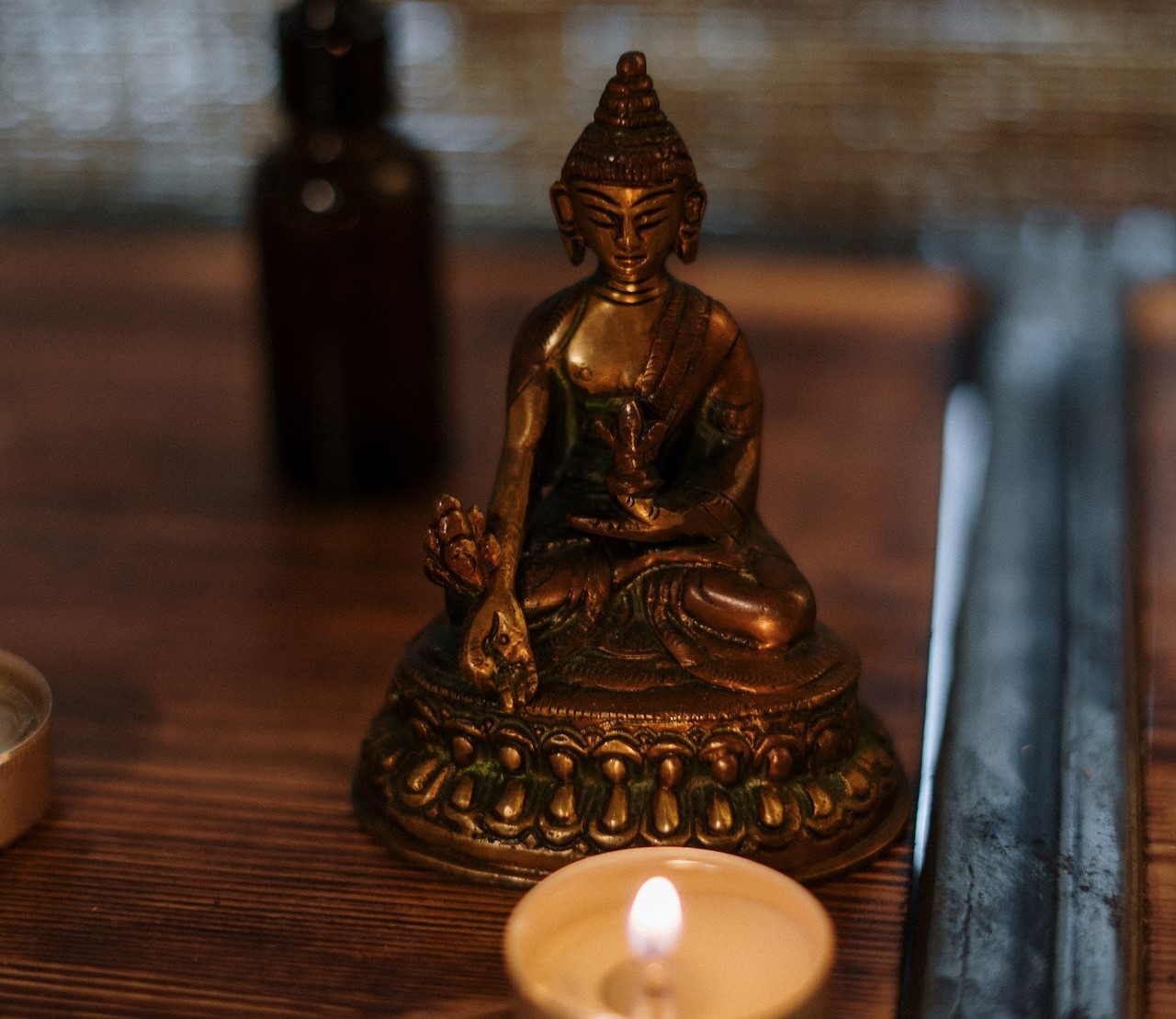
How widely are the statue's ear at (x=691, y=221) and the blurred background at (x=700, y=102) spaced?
1.04 metres

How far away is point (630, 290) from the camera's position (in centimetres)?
81

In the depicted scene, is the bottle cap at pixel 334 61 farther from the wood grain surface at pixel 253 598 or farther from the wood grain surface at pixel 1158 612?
the wood grain surface at pixel 1158 612

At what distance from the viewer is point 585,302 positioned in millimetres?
813

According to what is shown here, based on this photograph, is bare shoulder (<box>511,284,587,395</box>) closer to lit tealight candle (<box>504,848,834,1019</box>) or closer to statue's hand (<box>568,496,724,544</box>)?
statue's hand (<box>568,496,724,544</box>)

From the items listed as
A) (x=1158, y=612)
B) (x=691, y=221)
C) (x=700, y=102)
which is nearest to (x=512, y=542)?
(x=691, y=221)

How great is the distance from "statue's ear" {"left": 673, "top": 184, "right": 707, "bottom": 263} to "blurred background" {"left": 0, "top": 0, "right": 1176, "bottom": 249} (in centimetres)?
104

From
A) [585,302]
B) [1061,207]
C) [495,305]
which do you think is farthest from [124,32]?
[585,302]

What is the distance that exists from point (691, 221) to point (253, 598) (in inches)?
18.1

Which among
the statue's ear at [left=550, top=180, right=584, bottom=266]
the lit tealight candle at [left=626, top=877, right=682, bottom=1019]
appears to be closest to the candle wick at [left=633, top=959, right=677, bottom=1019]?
the lit tealight candle at [left=626, top=877, right=682, bottom=1019]

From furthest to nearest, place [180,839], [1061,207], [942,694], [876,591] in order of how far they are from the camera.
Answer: [1061,207], [876,591], [942,694], [180,839]

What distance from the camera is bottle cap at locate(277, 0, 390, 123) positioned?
4.02 ft

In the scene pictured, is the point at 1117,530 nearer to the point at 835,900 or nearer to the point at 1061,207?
the point at 835,900

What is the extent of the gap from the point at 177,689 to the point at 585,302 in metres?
0.36

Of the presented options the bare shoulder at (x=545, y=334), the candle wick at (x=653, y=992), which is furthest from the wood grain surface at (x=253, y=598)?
the bare shoulder at (x=545, y=334)
